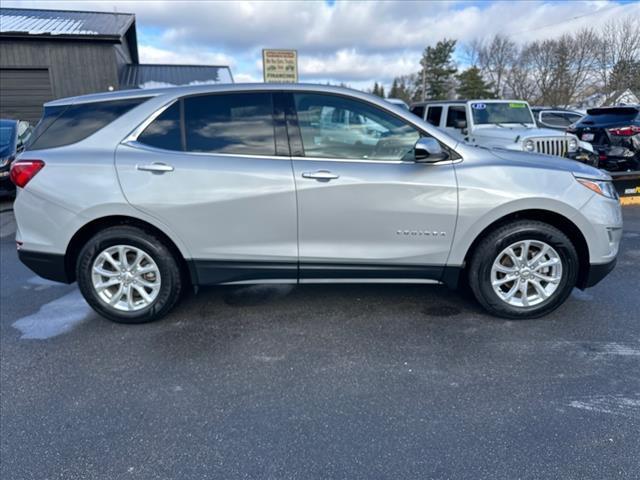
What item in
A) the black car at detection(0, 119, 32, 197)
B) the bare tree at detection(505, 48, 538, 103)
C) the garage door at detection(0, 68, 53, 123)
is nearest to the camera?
the black car at detection(0, 119, 32, 197)

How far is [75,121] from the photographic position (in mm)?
3391

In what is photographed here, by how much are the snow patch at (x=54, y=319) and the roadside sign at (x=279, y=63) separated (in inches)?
283

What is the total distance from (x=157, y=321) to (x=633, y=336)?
3.64m

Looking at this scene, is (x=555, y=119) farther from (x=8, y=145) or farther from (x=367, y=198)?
(x=8, y=145)

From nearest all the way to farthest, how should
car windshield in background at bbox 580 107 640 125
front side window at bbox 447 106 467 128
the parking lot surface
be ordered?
1. the parking lot surface
2. car windshield in background at bbox 580 107 640 125
3. front side window at bbox 447 106 467 128

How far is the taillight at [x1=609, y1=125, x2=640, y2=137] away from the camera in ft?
27.6

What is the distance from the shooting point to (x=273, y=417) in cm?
246

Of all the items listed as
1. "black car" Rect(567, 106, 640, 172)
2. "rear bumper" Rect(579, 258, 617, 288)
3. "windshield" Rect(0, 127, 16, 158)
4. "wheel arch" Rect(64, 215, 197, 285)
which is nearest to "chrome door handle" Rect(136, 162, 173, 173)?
"wheel arch" Rect(64, 215, 197, 285)

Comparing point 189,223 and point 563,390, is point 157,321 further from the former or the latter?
point 563,390

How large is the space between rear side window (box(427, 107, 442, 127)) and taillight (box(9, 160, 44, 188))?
9397mm

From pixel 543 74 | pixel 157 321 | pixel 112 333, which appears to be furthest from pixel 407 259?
pixel 543 74

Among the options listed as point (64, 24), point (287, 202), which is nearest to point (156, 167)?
point (287, 202)

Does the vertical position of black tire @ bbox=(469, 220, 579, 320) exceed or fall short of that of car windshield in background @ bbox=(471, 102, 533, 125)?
it falls short

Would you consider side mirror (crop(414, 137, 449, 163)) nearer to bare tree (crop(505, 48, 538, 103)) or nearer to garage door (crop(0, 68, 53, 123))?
garage door (crop(0, 68, 53, 123))
